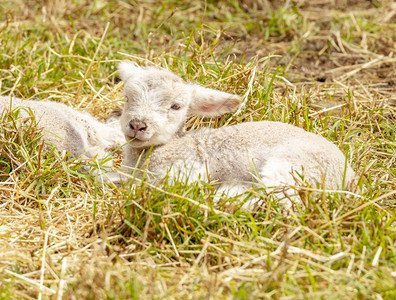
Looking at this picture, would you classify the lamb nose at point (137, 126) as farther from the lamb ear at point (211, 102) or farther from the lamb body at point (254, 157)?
the lamb ear at point (211, 102)

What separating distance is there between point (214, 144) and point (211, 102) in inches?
17.5

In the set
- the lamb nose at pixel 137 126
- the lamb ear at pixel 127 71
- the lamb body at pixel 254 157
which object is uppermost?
the lamb ear at pixel 127 71

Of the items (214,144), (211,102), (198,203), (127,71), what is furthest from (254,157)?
(127,71)

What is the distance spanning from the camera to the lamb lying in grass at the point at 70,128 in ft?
17.7

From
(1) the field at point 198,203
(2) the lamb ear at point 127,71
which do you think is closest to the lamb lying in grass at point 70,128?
(1) the field at point 198,203

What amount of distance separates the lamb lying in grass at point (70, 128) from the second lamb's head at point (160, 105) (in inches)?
23.1

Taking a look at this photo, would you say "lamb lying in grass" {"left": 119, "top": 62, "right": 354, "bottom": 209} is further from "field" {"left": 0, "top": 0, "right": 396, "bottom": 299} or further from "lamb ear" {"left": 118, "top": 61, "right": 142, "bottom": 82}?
"field" {"left": 0, "top": 0, "right": 396, "bottom": 299}

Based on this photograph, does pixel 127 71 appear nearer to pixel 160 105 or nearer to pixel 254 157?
pixel 160 105

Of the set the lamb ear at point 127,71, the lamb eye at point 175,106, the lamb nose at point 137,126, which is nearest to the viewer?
the lamb nose at point 137,126

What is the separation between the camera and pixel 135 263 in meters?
3.63

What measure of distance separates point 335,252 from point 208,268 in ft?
2.57

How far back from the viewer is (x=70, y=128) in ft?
18.4

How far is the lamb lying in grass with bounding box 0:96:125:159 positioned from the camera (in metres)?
5.41

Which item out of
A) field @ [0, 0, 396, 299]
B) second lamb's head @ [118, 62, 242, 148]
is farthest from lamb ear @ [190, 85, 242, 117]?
field @ [0, 0, 396, 299]
